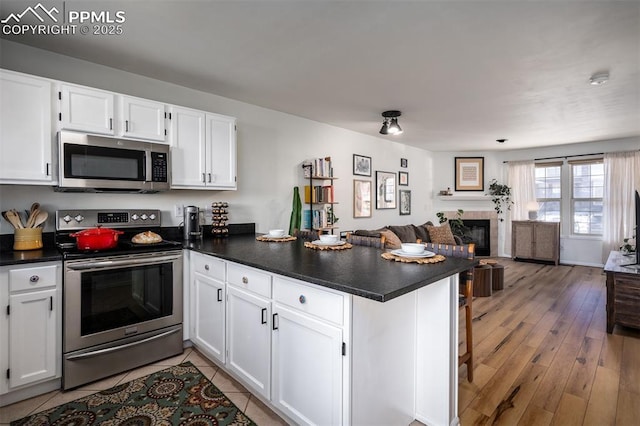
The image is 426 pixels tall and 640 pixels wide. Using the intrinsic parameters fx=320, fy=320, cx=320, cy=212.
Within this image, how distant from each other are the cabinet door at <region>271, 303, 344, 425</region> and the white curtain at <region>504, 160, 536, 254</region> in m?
6.82

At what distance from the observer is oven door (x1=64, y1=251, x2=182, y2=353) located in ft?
6.89

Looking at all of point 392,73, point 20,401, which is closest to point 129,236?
point 20,401

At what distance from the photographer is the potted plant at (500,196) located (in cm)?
692

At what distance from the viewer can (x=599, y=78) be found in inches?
113

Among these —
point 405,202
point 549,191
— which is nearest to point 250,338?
point 405,202

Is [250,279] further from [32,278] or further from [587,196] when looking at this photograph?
[587,196]

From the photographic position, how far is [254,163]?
379cm

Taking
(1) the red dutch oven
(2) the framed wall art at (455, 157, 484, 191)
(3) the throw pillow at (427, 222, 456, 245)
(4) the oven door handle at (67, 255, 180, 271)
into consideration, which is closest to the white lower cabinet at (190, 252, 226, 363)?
(4) the oven door handle at (67, 255, 180, 271)

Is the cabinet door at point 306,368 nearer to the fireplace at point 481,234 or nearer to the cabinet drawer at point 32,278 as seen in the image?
the cabinet drawer at point 32,278

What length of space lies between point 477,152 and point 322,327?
6.95 m

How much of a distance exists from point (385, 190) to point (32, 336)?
4952mm

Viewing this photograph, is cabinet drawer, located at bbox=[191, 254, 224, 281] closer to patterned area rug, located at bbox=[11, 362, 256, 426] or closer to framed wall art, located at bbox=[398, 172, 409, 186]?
patterned area rug, located at bbox=[11, 362, 256, 426]

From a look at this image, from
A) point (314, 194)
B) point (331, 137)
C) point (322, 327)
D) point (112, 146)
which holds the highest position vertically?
point (331, 137)

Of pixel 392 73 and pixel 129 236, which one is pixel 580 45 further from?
pixel 129 236
